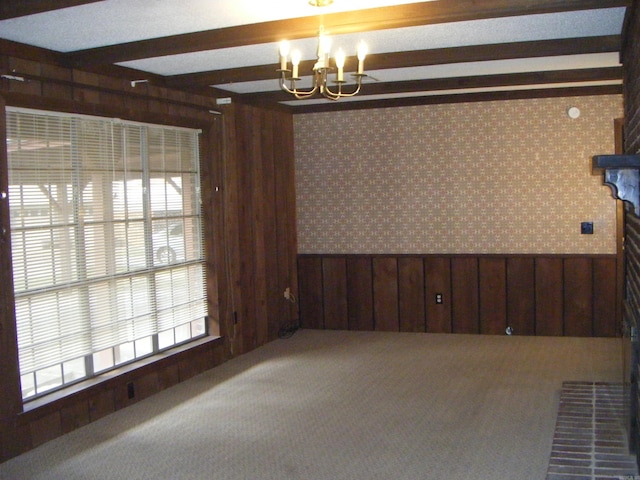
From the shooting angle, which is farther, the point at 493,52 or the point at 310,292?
the point at 310,292

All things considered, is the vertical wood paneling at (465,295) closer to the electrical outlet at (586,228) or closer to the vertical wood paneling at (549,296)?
the vertical wood paneling at (549,296)

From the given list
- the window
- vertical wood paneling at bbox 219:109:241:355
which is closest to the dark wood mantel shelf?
the window

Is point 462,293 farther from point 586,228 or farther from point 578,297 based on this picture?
point 586,228

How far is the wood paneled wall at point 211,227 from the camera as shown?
400 cm

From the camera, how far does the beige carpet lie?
3.75 m

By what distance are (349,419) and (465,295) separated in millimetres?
2898

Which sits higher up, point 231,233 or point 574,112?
point 574,112

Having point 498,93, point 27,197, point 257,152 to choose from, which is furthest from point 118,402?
point 498,93

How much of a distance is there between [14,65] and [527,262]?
4861 mm

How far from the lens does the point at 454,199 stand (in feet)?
23.2

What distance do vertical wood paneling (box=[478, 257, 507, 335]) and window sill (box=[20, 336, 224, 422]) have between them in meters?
2.75

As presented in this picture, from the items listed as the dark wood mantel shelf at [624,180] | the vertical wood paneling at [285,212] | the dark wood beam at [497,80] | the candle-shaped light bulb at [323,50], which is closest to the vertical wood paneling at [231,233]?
the dark wood beam at [497,80]

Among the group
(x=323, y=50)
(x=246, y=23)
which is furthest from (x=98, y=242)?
(x=323, y=50)

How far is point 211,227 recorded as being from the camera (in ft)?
19.5
